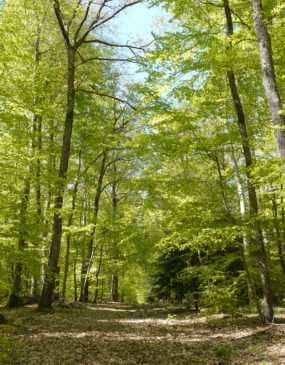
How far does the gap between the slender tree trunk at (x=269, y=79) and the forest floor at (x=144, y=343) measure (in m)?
4.17

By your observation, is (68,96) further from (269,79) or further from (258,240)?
(258,240)

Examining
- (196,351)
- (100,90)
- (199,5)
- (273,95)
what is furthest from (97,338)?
(100,90)

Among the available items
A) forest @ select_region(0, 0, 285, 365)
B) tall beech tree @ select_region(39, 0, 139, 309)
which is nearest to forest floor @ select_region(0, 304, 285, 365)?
forest @ select_region(0, 0, 285, 365)

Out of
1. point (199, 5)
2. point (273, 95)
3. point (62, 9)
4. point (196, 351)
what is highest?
point (62, 9)

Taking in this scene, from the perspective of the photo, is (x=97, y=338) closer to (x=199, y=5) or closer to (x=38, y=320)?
(x=38, y=320)

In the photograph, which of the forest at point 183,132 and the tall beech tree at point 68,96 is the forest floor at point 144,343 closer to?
the forest at point 183,132

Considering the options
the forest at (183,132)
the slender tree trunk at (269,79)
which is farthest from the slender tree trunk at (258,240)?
the slender tree trunk at (269,79)

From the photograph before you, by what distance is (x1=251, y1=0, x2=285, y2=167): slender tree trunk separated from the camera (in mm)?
6168

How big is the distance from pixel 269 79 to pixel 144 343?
6.85m

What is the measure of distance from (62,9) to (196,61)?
7941mm

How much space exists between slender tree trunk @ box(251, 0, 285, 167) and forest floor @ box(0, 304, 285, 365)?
417 cm

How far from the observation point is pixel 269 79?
21.3 feet

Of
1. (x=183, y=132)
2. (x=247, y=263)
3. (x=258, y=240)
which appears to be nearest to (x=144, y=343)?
(x=258, y=240)

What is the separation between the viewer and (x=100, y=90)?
1611cm
